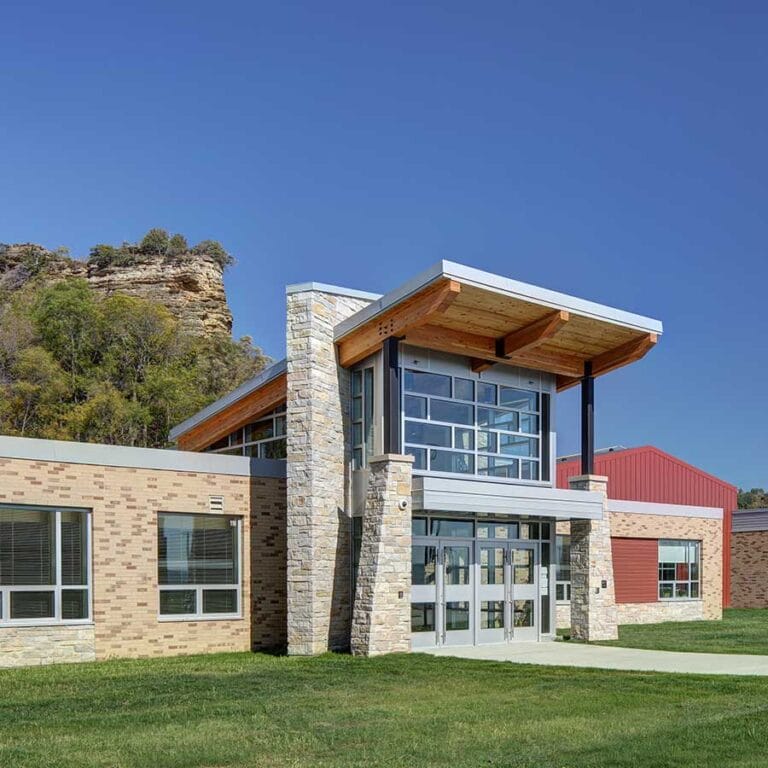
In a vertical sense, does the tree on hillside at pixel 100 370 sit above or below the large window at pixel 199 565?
above

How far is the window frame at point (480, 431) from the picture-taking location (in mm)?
19281

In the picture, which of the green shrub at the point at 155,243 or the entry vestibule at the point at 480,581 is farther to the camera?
the green shrub at the point at 155,243

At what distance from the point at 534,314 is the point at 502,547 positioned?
186 inches

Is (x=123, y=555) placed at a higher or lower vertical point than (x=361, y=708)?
higher

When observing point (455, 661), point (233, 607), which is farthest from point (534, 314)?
point (233, 607)

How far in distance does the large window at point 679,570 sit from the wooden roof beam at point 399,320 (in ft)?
47.7

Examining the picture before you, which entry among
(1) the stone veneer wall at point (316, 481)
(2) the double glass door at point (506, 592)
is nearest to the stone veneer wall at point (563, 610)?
(2) the double glass door at point (506, 592)

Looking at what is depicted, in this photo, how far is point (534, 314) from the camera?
63.0ft

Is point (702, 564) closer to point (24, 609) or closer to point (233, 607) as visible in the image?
point (233, 607)

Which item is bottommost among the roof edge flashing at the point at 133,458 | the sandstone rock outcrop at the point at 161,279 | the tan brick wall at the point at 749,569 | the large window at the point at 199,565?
the tan brick wall at the point at 749,569

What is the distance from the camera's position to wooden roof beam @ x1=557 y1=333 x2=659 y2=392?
68.7ft

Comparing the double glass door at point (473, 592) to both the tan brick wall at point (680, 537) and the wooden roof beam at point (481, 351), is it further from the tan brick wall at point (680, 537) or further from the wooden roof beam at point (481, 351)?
the tan brick wall at point (680, 537)

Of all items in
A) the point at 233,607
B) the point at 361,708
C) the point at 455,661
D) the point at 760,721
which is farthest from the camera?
the point at 233,607

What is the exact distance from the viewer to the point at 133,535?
17531 millimetres
